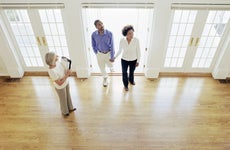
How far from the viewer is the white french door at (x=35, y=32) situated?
4.01 metres

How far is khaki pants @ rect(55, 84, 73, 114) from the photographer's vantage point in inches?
134

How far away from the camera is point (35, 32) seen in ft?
13.9

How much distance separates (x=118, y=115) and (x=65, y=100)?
3.32ft

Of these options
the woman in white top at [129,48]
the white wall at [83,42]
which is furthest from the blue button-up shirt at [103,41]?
the white wall at [83,42]

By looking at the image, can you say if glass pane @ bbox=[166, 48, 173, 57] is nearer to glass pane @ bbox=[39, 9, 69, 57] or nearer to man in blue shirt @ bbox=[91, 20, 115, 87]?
man in blue shirt @ bbox=[91, 20, 115, 87]

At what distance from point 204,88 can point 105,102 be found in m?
2.15

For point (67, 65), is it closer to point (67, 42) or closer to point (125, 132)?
point (67, 42)

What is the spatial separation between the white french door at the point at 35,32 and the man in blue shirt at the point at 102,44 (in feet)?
2.67

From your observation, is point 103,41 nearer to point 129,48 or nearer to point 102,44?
point 102,44

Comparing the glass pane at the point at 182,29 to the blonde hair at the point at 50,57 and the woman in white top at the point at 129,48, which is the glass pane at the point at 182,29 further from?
the blonde hair at the point at 50,57

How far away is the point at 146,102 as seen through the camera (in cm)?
415

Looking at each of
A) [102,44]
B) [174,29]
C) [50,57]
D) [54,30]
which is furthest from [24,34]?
[174,29]

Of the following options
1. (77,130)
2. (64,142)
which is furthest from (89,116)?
(64,142)

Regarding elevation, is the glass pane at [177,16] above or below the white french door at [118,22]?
above
